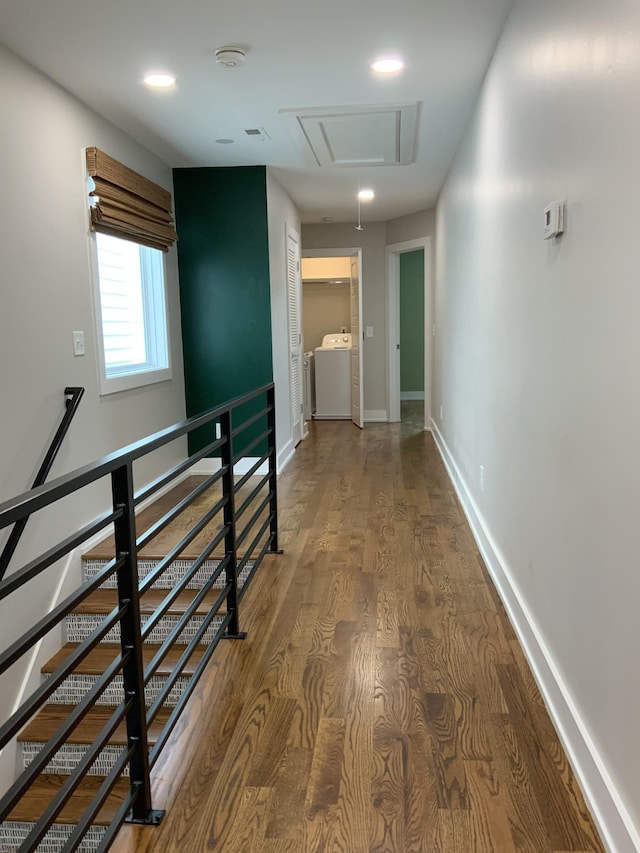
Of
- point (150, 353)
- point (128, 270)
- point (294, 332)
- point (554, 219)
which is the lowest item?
point (150, 353)

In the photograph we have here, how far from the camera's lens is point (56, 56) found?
2838 millimetres

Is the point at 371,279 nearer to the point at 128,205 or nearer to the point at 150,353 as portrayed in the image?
the point at 150,353

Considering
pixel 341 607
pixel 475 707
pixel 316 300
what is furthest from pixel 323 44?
pixel 316 300

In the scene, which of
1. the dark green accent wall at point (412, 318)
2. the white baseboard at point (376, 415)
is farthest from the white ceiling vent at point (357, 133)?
the dark green accent wall at point (412, 318)

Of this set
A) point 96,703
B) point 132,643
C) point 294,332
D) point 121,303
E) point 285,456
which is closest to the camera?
point 132,643

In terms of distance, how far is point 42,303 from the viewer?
3.02 meters

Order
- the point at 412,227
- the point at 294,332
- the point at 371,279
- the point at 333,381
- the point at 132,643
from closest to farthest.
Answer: the point at 132,643 < the point at 294,332 < the point at 412,227 < the point at 371,279 < the point at 333,381

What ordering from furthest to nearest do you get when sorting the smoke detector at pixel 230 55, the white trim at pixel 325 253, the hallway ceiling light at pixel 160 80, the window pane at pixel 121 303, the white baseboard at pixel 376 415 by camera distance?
1. the white baseboard at pixel 376 415
2. the white trim at pixel 325 253
3. the window pane at pixel 121 303
4. the hallway ceiling light at pixel 160 80
5. the smoke detector at pixel 230 55

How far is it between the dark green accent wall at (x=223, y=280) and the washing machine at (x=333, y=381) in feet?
11.0

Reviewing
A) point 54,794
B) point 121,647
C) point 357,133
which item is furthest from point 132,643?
point 357,133

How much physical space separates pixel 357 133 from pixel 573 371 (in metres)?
2.90

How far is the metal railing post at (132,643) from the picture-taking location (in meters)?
1.45

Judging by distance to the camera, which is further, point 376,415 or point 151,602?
point 376,415

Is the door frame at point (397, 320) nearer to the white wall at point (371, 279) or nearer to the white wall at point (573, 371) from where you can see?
the white wall at point (371, 279)
